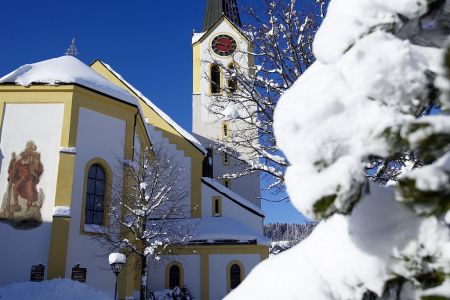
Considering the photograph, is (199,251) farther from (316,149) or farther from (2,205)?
(316,149)

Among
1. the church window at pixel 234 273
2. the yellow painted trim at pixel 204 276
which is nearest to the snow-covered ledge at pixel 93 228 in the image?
the yellow painted trim at pixel 204 276

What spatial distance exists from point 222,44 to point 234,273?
718 inches

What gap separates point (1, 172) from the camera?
14000mm

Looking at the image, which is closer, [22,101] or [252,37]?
[252,37]

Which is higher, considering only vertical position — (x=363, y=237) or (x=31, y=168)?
(x=31, y=168)

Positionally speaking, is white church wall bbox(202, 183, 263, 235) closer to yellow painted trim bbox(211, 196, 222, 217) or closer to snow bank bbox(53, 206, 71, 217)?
yellow painted trim bbox(211, 196, 222, 217)

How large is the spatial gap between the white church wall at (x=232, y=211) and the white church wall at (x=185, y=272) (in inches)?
114

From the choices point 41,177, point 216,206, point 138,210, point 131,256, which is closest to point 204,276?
point 216,206

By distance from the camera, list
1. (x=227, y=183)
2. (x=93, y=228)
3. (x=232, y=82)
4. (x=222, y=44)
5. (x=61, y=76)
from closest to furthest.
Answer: (x=232, y=82) < (x=93, y=228) < (x=61, y=76) < (x=227, y=183) < (x=222, y=44)

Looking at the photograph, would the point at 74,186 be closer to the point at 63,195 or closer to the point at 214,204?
the point at 63,195

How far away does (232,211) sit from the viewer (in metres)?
22.8

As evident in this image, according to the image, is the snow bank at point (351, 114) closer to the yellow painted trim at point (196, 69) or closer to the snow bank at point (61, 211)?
the snow bank at point (61, 211)

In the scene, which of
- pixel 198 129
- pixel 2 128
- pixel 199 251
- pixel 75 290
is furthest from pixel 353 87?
pixel 198 129

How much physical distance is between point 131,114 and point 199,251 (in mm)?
7242
